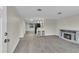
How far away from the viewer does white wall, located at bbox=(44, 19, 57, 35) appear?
10.4 metres

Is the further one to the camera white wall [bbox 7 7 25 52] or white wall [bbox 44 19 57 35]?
white wall [bbox 44 19 57 35]

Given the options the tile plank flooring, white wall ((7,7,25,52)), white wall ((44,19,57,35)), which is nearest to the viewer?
white wall ((7,7,25,52))

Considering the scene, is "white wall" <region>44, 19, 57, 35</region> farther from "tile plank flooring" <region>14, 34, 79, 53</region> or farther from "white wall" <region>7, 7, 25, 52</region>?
"white wall" <region>7, 7, 25, 52</region>

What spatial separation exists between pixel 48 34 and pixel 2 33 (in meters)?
8.84

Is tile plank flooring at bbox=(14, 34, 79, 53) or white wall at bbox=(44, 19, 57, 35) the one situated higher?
white wall at bbox=(44, 19, 57, 35)

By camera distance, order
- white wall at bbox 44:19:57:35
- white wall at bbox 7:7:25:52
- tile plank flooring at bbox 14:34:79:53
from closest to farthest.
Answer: white wall at bbox 7:7:25:52
tile plank flooring at bbox 14:34:79:53
white wall at bbox 44:19:57:35

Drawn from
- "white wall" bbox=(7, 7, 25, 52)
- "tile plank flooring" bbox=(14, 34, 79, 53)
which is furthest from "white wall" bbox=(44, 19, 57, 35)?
"white wall" bbox=(7, 7, 25, 52)

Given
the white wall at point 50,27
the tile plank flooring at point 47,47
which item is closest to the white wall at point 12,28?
the tile plank flooring at point 47,47

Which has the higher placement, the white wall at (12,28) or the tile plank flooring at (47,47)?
the white wall at (12,28)

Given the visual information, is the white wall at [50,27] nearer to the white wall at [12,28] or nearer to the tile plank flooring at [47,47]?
the tile plank flooring at [47,47]

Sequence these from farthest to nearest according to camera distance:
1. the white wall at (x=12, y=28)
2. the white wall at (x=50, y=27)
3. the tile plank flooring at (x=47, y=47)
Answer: the white wall at (x=50, y=27) → the tile plank flooring at (x=47, y=47) → the white wall at (x=12, y=28)

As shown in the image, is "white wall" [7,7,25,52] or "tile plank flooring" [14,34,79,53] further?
"tile plank flooring" [14,34,79,53]

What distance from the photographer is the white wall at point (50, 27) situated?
10.4 m
